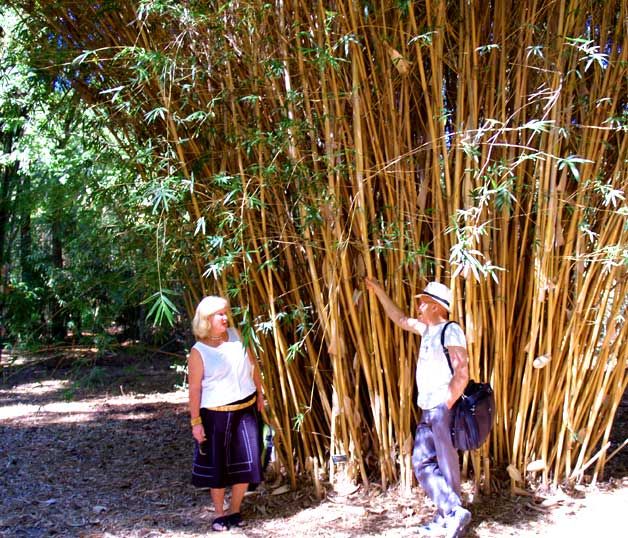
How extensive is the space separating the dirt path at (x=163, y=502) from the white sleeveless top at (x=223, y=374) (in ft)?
1.84

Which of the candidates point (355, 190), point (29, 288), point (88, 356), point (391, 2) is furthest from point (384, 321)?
point (29, 288)

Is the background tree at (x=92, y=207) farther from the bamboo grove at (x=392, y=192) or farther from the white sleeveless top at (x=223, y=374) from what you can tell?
the white sleeveless top at (x=223, y=374)

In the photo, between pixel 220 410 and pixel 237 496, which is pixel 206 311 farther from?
pixel 237 496

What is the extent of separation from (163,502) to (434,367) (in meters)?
1.57

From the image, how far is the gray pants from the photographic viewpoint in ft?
8.33

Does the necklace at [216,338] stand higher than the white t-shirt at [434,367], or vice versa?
the necklace at [216,338]

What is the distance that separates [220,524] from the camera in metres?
2.77

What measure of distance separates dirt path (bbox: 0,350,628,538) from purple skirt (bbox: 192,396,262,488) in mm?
239

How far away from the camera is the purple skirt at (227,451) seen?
8.93 feet

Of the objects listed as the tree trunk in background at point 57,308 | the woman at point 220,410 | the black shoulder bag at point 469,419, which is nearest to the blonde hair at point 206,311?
the woman at point 220,410

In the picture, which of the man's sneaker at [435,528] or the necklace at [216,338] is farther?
the necklace at [216,338]

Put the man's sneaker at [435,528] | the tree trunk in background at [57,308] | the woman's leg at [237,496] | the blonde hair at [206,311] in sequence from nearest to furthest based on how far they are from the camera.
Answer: the man's sneaker at [435,528]
the blonde hair at [206,311]
the woman's leg at [237,496]
the tree trunk in background at [57,308]

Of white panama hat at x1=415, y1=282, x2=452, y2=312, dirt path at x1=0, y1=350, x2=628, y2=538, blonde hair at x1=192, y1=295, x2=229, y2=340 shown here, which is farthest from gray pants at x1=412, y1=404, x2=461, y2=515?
blonde hair at x1=192, y1=295, x2=229, y2=340

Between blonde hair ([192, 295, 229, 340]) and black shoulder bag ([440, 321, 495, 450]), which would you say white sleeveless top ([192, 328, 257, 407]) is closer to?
blonde hair ([192, 295, 229, 340])
